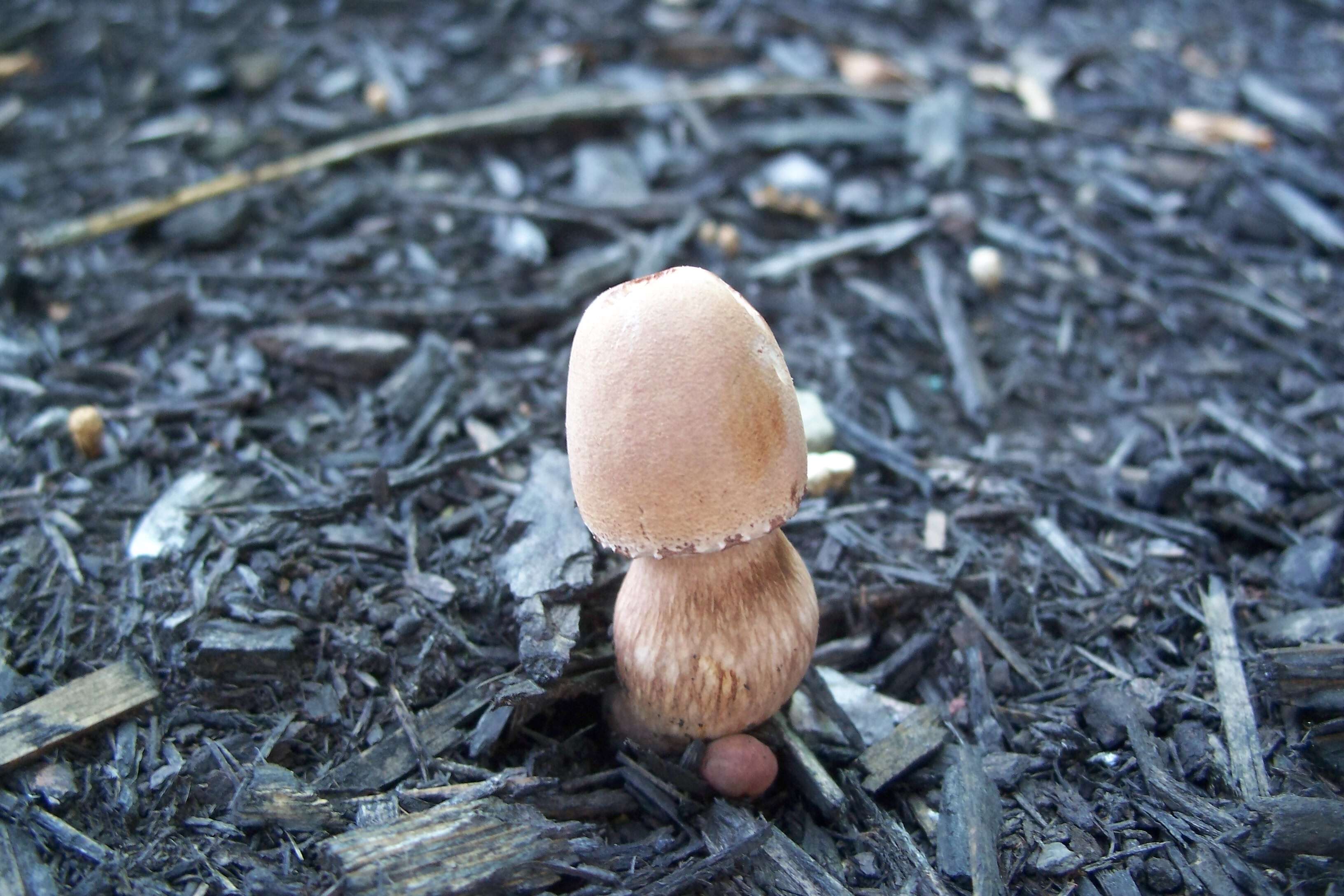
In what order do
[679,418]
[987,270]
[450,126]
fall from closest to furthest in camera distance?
1. [679,418]
2. [987,270]
3. [450,126]

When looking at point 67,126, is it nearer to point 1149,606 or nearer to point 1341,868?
point 1149,606

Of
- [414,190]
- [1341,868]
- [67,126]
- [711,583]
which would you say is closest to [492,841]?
[711,583]

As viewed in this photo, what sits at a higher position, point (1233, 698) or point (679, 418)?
point (679, 418)

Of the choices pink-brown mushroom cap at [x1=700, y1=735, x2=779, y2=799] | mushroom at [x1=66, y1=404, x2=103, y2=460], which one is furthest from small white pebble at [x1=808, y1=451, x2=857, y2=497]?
mushroom at [x1=66, y1=404, x2=103, y2=460]

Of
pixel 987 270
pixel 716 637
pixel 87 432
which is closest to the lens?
pixel 716 637

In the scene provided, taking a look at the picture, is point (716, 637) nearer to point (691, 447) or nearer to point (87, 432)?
point (691, 447)

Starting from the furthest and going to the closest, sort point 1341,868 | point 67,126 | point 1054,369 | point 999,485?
1. point 67,126
2. point 1054,369
3. point 999,485
4. point 1341,868

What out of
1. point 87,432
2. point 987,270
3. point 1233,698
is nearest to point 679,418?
point 1233,698

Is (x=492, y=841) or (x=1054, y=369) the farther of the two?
(x=1054, y=369)
